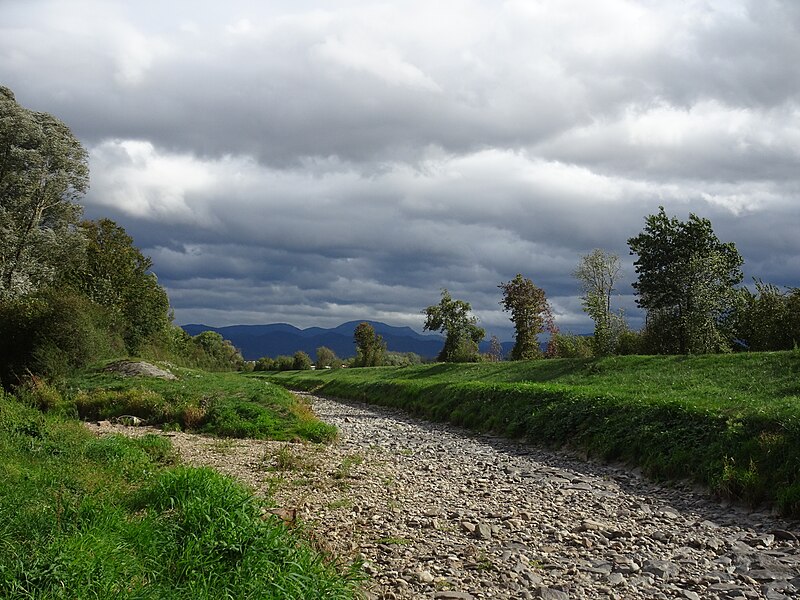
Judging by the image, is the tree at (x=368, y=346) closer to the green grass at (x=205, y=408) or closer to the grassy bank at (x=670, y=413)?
the grassy bank at (x=670, y=413)

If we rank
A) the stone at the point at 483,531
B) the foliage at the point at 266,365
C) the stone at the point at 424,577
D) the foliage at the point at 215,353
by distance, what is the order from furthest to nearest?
1. the foliage at the point at 215,353
2. the foliage at the point at 266,365
3. the stone at the point at 483,531
4. the stone at the point at 424,577

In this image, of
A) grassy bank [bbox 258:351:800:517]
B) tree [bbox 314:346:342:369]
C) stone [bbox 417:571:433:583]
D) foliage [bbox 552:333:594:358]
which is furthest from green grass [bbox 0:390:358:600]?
tree [bbox 314:346:342:369]

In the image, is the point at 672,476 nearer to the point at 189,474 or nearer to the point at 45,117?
the point at 189,474

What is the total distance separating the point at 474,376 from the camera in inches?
1869

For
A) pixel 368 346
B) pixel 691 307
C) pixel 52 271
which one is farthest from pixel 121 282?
pixel 691 307

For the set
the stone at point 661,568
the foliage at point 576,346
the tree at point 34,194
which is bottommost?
the stone at point 661,568

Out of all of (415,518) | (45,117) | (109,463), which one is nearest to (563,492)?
(415,518)

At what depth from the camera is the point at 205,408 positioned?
24984 mm

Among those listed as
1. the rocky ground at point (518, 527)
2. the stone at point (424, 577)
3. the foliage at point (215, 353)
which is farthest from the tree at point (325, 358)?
the stone at point (424, 577)

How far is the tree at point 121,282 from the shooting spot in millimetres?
56344

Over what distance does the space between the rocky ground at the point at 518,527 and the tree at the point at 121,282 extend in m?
42.6

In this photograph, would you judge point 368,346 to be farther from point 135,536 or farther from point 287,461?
point 135,536

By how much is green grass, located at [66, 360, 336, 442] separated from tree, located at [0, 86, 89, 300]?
49.9ft

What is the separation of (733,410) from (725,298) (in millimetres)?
28036
